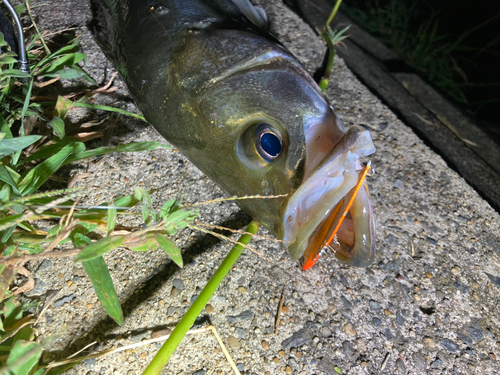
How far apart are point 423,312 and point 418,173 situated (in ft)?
3.27

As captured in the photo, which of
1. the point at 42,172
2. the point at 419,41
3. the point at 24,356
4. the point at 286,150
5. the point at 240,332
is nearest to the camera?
the point at 24,356

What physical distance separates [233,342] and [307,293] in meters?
0.46

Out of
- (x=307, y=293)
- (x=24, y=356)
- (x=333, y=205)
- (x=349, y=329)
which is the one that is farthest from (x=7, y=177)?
(x=349, y=329)

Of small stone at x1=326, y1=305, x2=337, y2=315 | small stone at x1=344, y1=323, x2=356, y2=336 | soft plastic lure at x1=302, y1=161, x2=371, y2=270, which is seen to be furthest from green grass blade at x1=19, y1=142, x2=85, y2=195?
small stone at x1=344, y1=323, x2=356, y2=336

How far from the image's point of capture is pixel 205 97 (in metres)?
1.54

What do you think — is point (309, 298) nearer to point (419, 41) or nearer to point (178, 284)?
point (178, 284)

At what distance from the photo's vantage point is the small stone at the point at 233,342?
5.48 feet

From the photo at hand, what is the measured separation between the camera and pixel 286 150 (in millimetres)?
1391

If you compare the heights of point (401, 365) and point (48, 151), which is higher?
point (48, 151)

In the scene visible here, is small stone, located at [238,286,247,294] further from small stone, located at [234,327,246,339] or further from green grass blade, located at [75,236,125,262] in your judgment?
green grass blade, located at [75,236,125,262]

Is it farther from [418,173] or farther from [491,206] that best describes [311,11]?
[491,206]

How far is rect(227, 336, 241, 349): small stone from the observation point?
1.67 m

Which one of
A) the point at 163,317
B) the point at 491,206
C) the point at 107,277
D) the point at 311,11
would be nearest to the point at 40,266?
the point at 107,277

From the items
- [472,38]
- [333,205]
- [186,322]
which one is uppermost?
[333,205]
